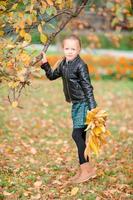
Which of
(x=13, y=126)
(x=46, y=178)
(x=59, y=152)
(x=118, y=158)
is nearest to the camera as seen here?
(x=46, y=178)

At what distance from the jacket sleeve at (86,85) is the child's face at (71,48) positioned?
0.17m

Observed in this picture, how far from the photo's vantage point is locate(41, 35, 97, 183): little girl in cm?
547

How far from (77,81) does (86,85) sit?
0.15 m

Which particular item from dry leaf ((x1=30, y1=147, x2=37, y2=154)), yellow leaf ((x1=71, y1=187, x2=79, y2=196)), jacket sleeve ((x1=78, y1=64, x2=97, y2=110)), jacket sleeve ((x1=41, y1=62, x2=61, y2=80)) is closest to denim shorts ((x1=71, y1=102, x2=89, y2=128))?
jacket sleeve ((x1=78, y1=64, x2=97, y2=110))

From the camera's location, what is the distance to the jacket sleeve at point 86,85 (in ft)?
17.7

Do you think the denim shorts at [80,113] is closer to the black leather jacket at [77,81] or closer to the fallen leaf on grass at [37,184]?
the black leather jacket at [77,81]

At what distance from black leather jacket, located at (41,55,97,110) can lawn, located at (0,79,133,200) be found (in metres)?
0.39

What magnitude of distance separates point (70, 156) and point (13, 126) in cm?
273

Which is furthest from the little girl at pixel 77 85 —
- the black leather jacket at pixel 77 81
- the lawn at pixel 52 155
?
the lawn at pixel 52 155

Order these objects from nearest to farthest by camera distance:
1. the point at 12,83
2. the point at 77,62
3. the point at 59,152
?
the point at 12,83 → the point at 77,62 → the point at 59,152

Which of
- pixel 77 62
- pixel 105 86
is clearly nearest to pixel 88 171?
pixel 77 62

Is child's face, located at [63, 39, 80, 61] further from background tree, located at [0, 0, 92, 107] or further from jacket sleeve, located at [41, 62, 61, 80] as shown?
background tree, located at [0, 0, 92, 107]

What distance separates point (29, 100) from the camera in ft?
44.1

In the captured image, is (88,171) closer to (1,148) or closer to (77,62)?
(77,62)
